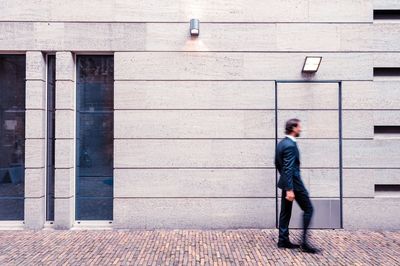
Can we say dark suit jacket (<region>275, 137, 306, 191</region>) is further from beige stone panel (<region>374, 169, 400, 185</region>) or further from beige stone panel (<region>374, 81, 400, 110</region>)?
beige stone panel (<region>374, 81, 400, 110</region>)

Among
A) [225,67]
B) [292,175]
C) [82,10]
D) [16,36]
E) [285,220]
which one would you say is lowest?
[285,220]

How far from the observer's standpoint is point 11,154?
7.39 m

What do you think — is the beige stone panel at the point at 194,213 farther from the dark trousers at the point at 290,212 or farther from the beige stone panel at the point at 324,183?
the dark trousers at the point at 290,212

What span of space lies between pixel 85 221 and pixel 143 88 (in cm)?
330

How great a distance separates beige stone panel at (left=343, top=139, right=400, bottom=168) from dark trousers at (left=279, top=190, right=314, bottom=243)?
204 cm

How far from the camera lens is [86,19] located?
724 centimetres

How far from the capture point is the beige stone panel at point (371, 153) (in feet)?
23.6

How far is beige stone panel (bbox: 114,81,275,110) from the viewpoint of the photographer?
7.22 metres

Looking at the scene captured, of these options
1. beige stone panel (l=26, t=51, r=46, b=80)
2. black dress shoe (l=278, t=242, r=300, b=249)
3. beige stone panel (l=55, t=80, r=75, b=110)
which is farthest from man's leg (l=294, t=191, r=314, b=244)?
beige stone panel (l=26, t=51, r=46, b=80)

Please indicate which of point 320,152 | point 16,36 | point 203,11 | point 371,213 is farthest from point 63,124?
point 371,213

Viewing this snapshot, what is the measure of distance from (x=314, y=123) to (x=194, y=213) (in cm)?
334

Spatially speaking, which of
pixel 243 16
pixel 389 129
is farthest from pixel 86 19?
pixel 389 129

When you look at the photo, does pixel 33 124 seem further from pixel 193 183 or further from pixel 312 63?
pixel 312 63

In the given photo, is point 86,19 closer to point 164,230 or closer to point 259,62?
point 259,62
